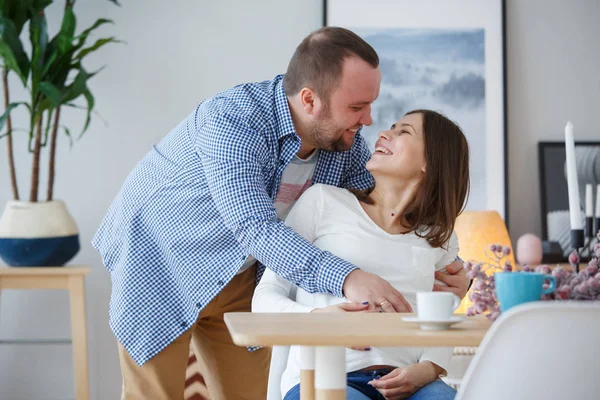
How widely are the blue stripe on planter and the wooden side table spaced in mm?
39

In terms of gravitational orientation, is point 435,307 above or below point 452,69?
below

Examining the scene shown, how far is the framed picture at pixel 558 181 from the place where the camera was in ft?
12.3

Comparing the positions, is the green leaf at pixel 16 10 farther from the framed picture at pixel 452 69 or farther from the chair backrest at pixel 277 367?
the chair backrest at pixel 277 367

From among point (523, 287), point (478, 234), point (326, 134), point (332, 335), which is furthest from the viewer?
point (478, 234)

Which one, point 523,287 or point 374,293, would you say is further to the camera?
point 374,293

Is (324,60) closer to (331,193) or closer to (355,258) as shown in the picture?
(331,193)

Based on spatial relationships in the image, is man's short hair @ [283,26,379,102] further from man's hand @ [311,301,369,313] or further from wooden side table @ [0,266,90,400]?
wooden side table @ [0,266,90,400]

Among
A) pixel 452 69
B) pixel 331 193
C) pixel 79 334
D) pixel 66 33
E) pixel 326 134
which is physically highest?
pixel 66 33

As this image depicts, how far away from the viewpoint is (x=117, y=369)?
3559 mm

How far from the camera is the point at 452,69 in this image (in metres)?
3.79

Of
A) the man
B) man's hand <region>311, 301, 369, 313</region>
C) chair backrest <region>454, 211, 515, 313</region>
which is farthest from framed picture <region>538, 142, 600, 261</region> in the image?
man's hand <region>311, 301, 369, 313</region>

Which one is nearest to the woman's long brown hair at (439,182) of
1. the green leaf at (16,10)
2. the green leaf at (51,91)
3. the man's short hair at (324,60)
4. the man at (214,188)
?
the man at (214,188)

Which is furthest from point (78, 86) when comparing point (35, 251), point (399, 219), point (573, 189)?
point (573, 189)

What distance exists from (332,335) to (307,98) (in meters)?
0.96
